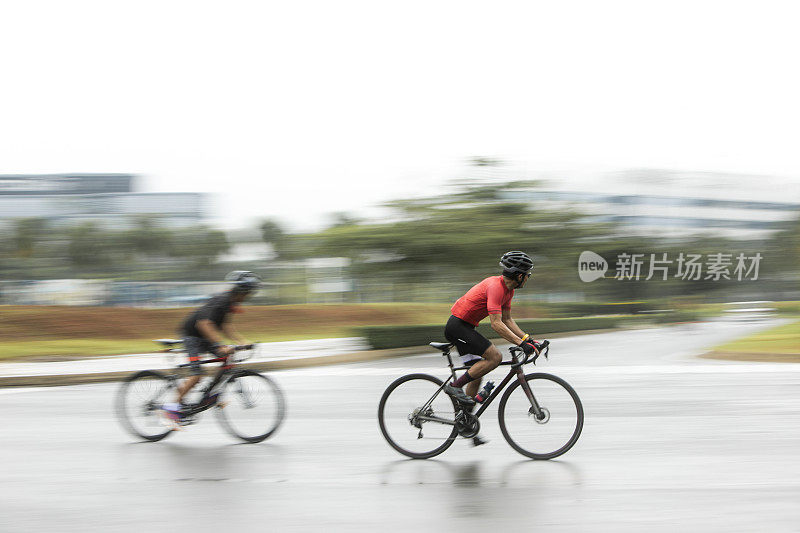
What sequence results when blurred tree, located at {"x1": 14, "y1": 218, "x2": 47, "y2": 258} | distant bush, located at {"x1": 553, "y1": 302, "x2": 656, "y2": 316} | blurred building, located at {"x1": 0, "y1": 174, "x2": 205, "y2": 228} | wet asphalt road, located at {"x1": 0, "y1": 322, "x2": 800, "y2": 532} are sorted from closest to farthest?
wet asphalt road, located at {"x1": 0, "y1": 322, "x2": 800, "y2": 532} → distant bush, located at {"x1": 553, "y1": 302, "x2": 656, "y2": 316} → blurred tree, located at {"x1": 14, "y1": 218, "x2": 47, "y2": 258} → blurred building, located at {"x1": 0, "y1": 174, "x2": 205, "y2": 228}

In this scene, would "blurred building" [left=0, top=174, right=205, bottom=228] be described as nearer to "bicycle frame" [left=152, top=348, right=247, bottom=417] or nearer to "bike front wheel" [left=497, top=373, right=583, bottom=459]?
"bicycle frame" [left=152, top=348, right=247, bottom=417]

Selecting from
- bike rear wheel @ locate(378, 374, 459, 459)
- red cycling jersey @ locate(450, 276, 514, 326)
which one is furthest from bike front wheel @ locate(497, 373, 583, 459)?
red cycling jersey @ locate(450, 276, 514, 326)

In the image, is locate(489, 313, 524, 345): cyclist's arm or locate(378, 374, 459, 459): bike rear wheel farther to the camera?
locate(378, 374, 459, 459): bike rear wheel

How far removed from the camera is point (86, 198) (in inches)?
3703

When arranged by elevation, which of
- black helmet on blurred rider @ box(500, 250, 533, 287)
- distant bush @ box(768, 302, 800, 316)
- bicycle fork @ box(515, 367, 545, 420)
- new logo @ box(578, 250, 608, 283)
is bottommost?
distant bush @ box(768, 302, 800, 316)

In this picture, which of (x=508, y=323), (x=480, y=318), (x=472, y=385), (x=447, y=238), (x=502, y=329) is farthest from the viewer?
(x=447, y=238)

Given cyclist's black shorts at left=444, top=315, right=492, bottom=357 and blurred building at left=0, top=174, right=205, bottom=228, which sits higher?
cyclist's black shorts at left=444, top=315, right=492, bottom=357

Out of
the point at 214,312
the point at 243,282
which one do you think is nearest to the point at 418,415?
the point at 243,282

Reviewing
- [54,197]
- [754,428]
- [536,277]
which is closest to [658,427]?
[754,428]

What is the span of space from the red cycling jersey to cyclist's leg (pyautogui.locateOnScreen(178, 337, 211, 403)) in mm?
2600

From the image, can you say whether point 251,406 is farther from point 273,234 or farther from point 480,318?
point 273,234

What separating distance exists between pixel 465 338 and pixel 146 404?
11.3 ft

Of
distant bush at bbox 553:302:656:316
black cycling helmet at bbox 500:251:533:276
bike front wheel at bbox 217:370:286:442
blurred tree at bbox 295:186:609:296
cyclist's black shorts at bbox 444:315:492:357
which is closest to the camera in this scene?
black cycling helmet at bbox 500:251:533:276

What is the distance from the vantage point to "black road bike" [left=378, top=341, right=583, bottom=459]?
21.2ft
